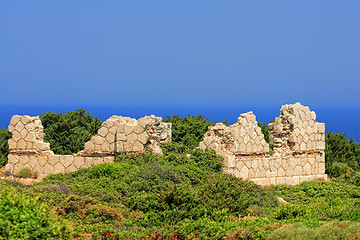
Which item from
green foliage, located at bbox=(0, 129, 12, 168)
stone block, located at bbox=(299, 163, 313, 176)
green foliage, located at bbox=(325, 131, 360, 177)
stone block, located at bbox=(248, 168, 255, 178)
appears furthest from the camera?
green foliage, located at bbox=(325, 131, 360, 177)

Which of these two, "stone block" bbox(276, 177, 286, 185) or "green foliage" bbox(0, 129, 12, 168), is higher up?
"green foliage" bbox(0, 129, 12, 168)

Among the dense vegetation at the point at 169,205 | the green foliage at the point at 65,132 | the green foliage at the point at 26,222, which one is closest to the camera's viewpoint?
the green foliage at the point at 26,222

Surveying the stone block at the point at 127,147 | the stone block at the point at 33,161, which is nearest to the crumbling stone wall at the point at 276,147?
the stone block at the point at 127,147

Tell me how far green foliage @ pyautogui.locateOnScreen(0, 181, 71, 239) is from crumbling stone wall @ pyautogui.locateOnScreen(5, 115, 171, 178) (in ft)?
25.7

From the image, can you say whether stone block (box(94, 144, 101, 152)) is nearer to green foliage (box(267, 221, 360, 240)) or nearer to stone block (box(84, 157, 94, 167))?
stone block (box(84, 157, 94, 167))

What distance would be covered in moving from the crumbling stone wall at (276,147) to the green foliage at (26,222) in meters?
8.88

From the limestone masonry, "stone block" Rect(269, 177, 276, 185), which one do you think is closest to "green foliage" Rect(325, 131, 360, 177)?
the limestone masonry

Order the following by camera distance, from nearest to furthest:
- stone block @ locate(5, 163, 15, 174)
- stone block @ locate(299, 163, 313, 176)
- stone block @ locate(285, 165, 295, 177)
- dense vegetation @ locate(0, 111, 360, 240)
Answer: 1. dense vegetation @ locate(0, 111, 360, 240)
2. stone block @ locate(5, 163, 15, 174)
3. stone block @ locate(285, 165, 295, 177)
4. stone block @ locate(299, 163, 313, 176)

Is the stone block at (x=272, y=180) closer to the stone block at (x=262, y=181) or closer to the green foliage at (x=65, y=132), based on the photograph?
the stone block at (x=262, y=181)

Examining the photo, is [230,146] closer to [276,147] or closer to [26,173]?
[276,147]

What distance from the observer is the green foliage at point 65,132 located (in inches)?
823

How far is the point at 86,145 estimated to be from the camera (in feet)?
52.7

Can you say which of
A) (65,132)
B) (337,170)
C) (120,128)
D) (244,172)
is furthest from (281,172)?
(65,132)

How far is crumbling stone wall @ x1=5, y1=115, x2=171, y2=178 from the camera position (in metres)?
15.8
